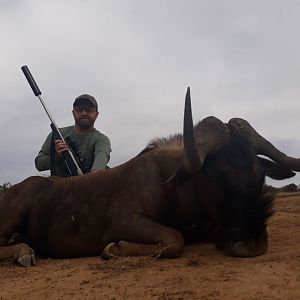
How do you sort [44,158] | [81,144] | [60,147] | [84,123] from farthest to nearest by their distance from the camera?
[84,123] < [81,144] < [44,158] < [60,147]

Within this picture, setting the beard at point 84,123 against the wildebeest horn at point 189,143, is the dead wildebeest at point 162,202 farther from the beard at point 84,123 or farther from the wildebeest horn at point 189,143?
the beard at point 84,123

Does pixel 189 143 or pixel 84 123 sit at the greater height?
pixel 84 123

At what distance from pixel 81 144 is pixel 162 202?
3.39 m

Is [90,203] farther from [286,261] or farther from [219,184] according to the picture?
[286,261]

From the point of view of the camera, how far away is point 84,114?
8.89 m

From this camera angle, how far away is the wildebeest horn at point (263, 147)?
18.5 ft

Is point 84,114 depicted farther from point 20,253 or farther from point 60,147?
point 20,253

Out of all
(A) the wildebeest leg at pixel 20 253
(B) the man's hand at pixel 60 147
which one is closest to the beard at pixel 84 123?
(B) the man's hand at pixel 60 147

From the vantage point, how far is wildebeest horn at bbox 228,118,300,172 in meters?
5.64

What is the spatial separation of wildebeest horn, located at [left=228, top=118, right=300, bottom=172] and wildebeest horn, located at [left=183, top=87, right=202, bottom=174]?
29.3 inches

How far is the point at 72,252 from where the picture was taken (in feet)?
20.1

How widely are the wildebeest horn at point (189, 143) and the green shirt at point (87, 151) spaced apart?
10.4ft

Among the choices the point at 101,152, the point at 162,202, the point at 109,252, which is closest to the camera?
the point at 109,252

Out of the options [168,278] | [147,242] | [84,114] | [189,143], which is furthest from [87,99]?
[168,278]
